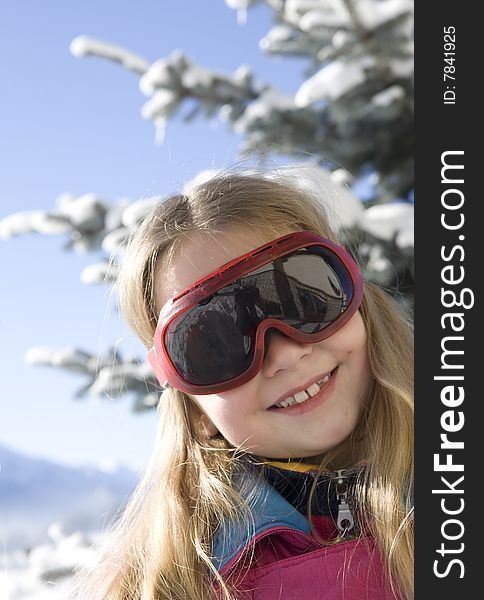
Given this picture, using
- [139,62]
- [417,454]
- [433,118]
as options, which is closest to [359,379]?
[417,454]

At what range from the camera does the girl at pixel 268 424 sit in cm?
141

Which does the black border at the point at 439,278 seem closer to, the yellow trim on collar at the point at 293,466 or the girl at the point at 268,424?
the girl at the point at 268,424

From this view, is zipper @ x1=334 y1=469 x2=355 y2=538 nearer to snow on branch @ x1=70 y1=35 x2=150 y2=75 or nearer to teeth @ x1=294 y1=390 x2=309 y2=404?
teeth @ x1=294 y1=390 x2=309 y2=404

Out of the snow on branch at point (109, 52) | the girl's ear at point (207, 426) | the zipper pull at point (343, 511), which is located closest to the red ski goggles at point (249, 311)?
the girl's ear at point (207, 426)

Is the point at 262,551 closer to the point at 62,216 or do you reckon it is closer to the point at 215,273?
the point at 215,273

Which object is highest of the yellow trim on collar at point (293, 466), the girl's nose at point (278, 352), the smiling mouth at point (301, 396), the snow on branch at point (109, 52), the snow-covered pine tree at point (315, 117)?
the snow on branch at point (109, 52)

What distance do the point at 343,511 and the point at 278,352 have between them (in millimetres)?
308

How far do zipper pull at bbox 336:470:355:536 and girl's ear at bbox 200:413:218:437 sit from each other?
0.28m

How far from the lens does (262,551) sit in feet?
4.76

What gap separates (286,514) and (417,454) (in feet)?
0.93

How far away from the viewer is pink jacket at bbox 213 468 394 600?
1.34 meters

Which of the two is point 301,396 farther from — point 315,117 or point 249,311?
point 315,117

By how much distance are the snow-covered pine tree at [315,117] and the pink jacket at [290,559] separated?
4.98 feet

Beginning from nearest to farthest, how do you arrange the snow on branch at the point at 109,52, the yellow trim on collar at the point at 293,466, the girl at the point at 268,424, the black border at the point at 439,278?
the black border at the point at 439,278, the girl at the point at 268,424, the yellow trim on collar at the point at 293,466, the snow on branch at the point at 109,52
